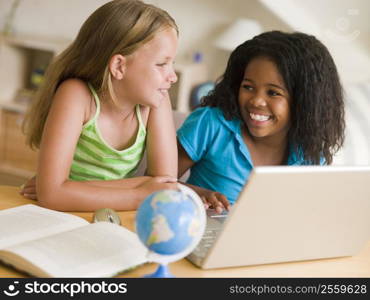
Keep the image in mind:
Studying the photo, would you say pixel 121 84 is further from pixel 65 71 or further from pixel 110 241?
pixel 110 241

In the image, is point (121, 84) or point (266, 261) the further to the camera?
point (121, 84)

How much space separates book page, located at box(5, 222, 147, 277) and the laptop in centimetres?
11

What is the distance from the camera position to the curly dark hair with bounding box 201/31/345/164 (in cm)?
145

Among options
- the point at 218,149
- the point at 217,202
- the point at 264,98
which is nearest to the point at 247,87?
the point at 264,98

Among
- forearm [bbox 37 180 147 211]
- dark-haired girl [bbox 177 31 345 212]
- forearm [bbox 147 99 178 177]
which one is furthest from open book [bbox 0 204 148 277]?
dark-haired girl [bbox 177 31 345 212]

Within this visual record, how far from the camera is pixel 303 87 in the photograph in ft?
4.74

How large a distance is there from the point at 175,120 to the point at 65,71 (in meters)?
0.43

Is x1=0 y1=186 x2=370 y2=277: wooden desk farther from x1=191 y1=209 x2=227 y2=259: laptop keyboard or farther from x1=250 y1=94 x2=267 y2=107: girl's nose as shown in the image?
x1=250 y1=94 x2=267 y2=107: girl's nose

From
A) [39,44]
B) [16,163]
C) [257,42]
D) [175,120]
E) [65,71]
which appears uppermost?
[257,42]

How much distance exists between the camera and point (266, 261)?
961 mm

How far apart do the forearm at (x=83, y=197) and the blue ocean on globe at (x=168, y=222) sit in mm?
409

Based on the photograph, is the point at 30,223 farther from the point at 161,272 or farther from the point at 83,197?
the point at 161,272

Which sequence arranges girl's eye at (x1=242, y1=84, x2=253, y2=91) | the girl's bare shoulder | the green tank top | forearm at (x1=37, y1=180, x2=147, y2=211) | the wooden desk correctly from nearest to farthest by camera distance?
the wooden desk
forearm at (x1=37, y1=180, x2=147, y2=211)
the girl's bare shoulder
the green tank top
girl's eye at (x1=242, y1=84, x2=253, y2=91)

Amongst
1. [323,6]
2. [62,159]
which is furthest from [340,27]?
[62,159]
